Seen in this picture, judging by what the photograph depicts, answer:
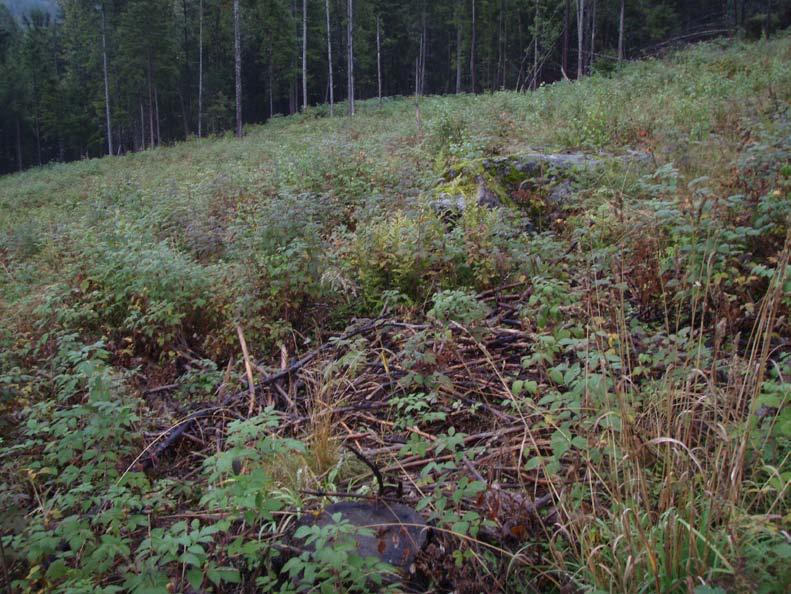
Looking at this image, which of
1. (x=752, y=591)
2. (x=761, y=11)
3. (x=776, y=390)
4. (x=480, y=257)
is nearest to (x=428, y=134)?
(x=480, y=257)

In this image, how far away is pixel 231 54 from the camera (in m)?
48.2

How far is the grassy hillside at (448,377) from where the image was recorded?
179cm

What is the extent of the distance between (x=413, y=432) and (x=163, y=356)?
2610 millimetres

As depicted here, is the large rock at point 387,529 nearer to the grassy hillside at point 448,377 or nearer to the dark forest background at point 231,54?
the grassy hillside at point 448,377

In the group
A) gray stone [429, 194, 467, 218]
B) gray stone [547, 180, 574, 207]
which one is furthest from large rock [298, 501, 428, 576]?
gray stone [547, 180, 574, 207]

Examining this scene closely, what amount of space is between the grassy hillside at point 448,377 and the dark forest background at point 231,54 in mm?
31422

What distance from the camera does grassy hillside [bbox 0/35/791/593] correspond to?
5.88ft

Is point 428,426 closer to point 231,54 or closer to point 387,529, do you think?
point 387,529

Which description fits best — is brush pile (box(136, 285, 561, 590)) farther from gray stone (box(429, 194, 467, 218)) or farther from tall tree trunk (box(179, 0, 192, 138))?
tall tree trunk (box(179, 0, 192, 138))

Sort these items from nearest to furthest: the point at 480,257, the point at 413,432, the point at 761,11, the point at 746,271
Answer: the point at 413,432 < the point at 746,271 < the point at 480,257 < the point at 761,11

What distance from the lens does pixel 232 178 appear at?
31.4ft

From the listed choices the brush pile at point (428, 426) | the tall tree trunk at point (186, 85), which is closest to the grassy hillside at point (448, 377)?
the brush pile at point (428, 426)

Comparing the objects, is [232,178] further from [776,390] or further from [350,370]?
[776,390]

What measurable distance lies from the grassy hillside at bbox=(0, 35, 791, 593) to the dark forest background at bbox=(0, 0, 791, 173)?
1237 inches
